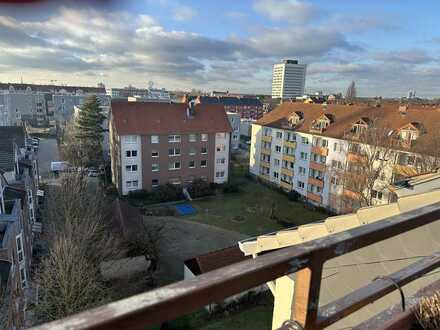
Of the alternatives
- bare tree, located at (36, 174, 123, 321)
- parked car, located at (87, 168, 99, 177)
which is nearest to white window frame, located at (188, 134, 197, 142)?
parked car, located at (87, 168, 99, 177)

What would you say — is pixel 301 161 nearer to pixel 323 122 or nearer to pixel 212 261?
pixel 323 122

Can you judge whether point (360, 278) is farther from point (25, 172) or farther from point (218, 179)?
point (218, 179)

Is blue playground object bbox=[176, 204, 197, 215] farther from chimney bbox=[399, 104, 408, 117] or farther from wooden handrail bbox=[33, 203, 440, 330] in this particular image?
wooden handrail bbox=[33, 203, 440, 330]

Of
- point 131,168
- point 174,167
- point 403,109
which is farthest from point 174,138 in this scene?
point 403,109

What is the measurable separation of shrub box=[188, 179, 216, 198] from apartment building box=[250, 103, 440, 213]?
7734 mm

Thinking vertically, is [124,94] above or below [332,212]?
above

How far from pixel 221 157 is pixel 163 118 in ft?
23.2

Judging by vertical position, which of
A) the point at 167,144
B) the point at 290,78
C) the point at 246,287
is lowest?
the point at 167,144

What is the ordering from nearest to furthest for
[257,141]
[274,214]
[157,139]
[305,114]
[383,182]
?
1. [383,182]
2. [274,214]
3. [157,139]
4. [305,114]
5. [257,141]

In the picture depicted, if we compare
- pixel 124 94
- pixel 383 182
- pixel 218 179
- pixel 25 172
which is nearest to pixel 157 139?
pixel 218 179

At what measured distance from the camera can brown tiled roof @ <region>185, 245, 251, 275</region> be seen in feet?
47.6

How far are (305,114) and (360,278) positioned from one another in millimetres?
29069

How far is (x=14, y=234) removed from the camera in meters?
12.2

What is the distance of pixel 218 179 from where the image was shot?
107ft
